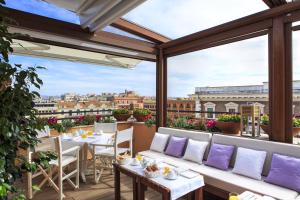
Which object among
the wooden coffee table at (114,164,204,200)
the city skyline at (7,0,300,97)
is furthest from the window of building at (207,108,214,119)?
the wooden coffee table at (114,164,204,200)

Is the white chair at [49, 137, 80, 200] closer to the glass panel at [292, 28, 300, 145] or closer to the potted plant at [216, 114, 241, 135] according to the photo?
the potted plant at [216, 114, 241, 135]

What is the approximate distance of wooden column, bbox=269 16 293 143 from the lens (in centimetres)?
295

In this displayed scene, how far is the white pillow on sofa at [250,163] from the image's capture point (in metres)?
2.72

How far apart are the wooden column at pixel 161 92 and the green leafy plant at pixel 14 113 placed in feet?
11.7

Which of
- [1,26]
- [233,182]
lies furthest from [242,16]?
[1,26]

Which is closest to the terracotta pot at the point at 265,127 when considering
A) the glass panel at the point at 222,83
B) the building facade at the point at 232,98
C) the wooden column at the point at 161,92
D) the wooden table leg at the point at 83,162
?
the glass panel at the point at 222,83

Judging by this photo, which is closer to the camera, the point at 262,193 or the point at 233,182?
the point at 262,193

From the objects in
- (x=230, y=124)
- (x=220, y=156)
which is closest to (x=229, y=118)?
(x=230, y=124)

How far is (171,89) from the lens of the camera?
5090mm

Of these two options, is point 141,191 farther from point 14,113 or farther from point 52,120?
point 52,120

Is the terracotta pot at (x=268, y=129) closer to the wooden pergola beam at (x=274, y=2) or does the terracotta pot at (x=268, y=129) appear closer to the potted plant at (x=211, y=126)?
the potted plant at (x=211, y=126)

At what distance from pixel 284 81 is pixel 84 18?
3260mm

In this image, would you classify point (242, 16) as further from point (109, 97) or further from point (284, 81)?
point (109, 97)

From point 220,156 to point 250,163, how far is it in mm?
458
